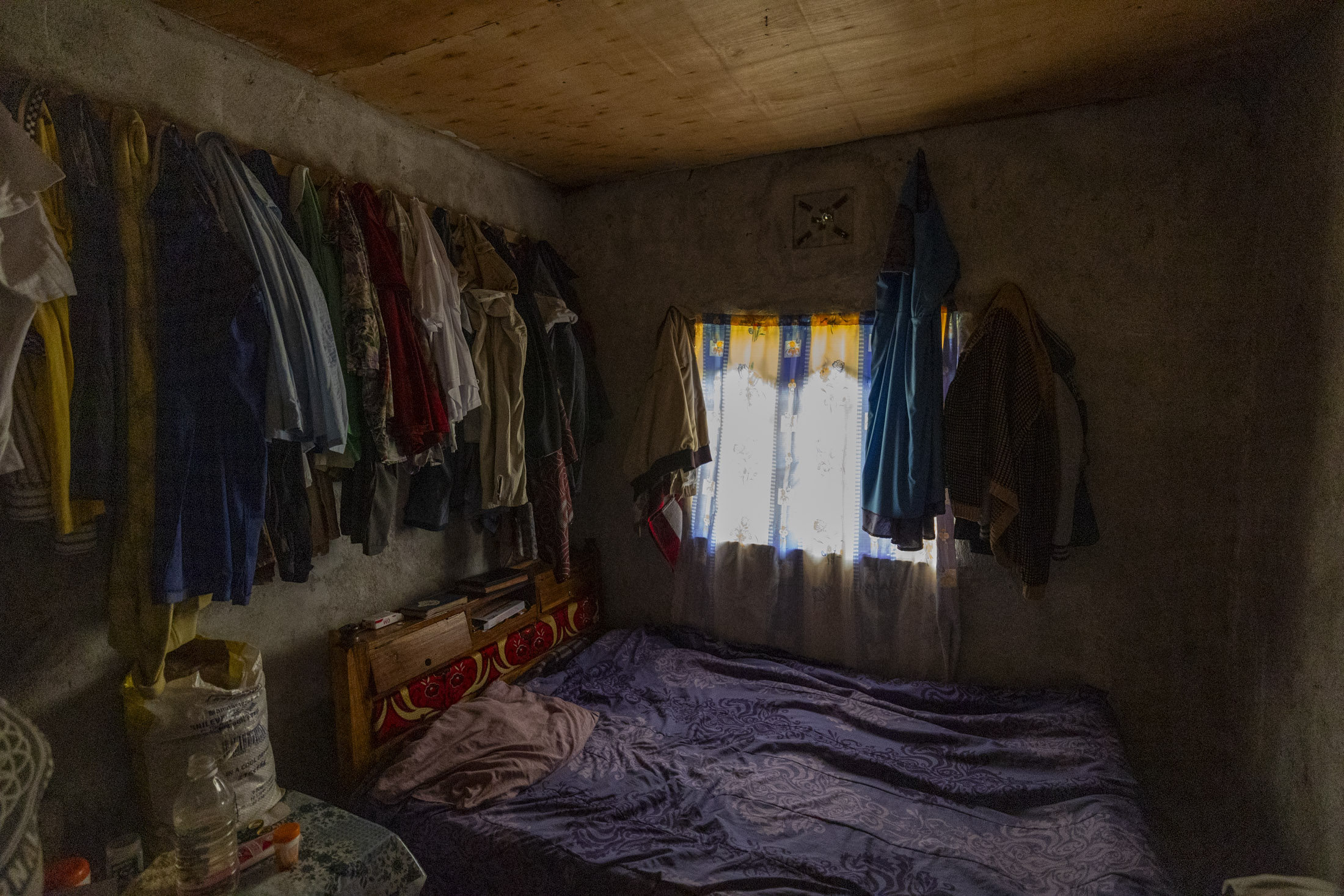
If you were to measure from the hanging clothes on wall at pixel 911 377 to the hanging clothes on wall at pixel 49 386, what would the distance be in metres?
2.26

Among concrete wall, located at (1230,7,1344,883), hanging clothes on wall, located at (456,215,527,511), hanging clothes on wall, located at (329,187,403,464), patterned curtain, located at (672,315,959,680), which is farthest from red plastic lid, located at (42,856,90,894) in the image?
concrete wall, located at (1230,7,1344,883)

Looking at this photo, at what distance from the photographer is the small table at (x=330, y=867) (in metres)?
1.41

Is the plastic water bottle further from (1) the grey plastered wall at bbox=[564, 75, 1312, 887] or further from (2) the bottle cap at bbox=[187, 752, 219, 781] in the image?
(1) the grey plastered wall at bbox=[564, 75, 1312, 887]

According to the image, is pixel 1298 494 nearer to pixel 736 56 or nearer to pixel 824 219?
pixel 824 219

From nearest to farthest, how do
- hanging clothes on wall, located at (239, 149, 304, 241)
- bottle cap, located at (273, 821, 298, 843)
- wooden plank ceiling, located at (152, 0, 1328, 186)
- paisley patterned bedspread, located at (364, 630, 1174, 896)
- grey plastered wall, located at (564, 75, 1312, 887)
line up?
bottle cap, located at (273, 821, 298, 843) < paisley patterned bedspread, located at (364, 630, 1174, 896) < wooden plank ceiling, located at (152, 0, 1328, 186) < hanging clothes on wall, located at (239, 149, 304, 241) < grey plastered wall, located at (564, 75, 1312, 887)

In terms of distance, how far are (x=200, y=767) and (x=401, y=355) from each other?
110 cm

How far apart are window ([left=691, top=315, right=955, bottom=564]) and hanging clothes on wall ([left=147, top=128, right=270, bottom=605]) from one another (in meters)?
1.77

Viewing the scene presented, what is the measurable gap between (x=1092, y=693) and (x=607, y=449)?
6.97 feet

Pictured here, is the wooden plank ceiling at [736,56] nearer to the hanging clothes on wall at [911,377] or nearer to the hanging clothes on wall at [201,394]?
the hanging clothes on wall at [911,377]

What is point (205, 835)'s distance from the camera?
4.44 feet

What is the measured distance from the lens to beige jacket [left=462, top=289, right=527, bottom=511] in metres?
2.34

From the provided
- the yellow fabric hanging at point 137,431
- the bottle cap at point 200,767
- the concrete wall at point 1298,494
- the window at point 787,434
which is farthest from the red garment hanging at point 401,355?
A: the concrete wall at point 1298,494

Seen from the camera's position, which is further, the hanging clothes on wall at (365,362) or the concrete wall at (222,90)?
the hanging clothes on wall at (365,362)

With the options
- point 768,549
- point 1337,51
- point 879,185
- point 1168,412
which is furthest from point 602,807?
point 1337,51
